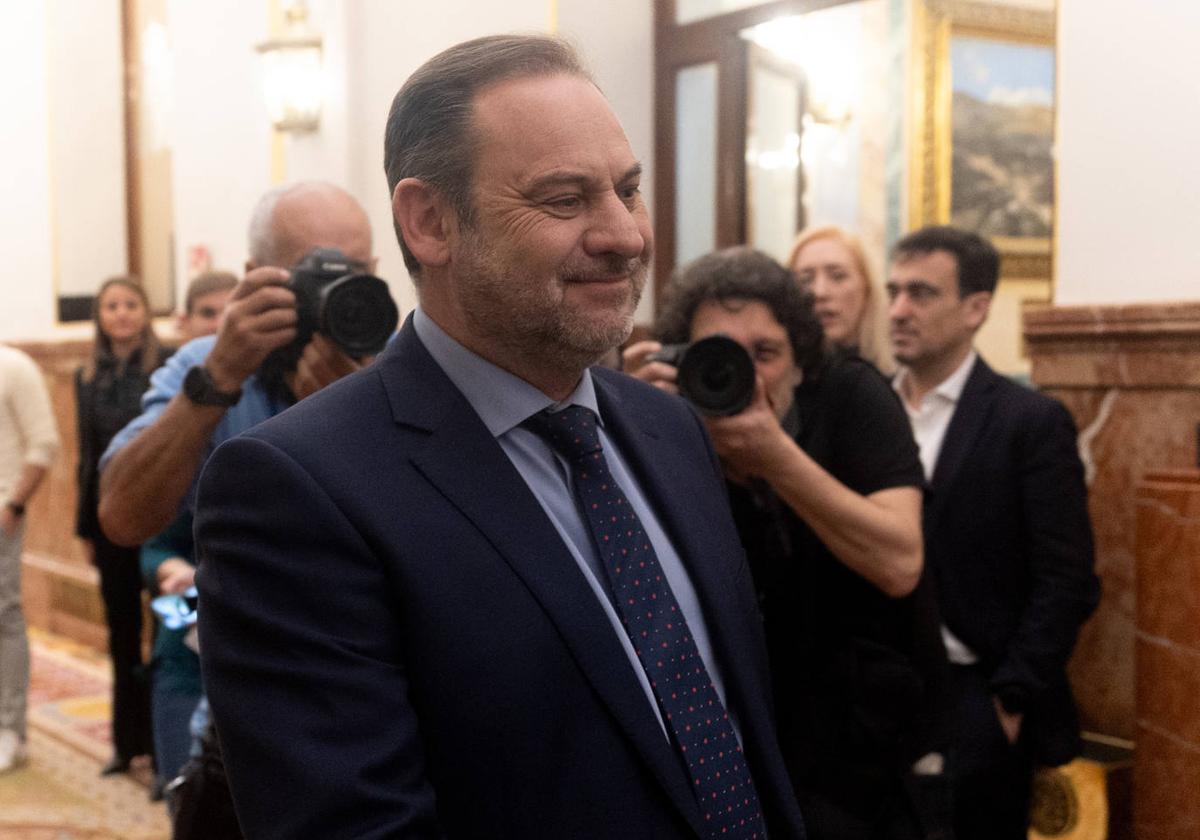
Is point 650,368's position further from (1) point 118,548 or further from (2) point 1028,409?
(1) point 118,548

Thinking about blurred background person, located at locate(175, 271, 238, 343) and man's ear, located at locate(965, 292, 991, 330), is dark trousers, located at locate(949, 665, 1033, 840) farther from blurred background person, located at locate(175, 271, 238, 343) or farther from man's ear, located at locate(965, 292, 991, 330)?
blurred background person, located at locate(175, 271, 238, 343)

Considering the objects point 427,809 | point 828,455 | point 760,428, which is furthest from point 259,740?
point 828,455

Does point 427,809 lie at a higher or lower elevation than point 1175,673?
higher

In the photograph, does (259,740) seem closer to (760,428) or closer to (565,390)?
(565,390)

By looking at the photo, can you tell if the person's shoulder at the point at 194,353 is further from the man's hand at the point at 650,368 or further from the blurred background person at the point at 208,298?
the blurred background person at the point at 208,298

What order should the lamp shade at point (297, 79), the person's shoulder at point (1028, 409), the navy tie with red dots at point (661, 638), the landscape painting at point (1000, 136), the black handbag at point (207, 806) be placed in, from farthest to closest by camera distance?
the landscape painting at point (1000, 136), the lamp shade at point (297, 79), the person's shoulder at point (1028, 409), the black handbag at point (207, 806), the navy tie with red dots at point (661, 638)

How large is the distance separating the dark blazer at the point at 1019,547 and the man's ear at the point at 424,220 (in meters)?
1.67

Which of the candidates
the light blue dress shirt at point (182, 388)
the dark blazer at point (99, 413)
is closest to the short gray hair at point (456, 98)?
the light blue dress shirt at point (182, 388)

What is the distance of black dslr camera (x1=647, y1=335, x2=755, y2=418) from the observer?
7.16 ft

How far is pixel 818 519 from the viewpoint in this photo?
222 centimetres

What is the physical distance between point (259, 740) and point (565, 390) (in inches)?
19.9

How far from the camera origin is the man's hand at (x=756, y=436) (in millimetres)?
2182

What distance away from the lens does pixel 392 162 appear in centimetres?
Answer: 155

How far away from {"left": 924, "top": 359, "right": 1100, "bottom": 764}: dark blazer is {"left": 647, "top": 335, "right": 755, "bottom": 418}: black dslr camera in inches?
33.9
